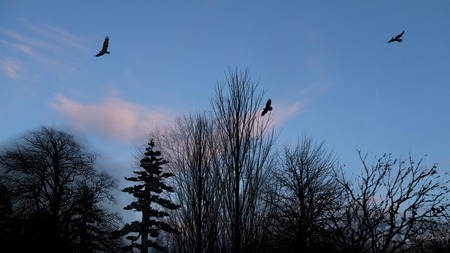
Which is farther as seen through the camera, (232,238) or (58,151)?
(58,151)

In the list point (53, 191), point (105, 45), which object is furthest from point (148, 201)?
point (105, 45)

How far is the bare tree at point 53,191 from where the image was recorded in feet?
56.0

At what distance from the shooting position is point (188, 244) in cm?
892

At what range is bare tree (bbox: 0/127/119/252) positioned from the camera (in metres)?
17.1

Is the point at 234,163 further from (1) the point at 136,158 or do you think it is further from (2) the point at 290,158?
(1) the point at 136,158

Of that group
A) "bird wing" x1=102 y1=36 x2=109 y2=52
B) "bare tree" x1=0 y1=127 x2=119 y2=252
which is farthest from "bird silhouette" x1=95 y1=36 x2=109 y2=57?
"bare tree" x1=0 y1=127 x2=119 y2=252

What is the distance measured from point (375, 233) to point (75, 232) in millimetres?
17482

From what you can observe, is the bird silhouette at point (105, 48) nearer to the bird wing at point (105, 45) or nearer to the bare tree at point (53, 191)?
the bird wing at point (105, 45)

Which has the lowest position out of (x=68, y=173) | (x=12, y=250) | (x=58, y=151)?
(x=12, y=250)

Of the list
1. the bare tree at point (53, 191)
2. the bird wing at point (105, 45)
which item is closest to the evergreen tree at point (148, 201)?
the bare tree at point (53, 191)

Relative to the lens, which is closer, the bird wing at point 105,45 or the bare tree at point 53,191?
the bird wing at point 105,45

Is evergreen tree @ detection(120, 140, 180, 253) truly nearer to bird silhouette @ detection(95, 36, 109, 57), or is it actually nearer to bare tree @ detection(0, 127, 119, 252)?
bare tree @ detection(0, 127, 119, 252)

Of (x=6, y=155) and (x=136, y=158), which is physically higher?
(x=136, y=158)

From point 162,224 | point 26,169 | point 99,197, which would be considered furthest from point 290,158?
point 26,169
